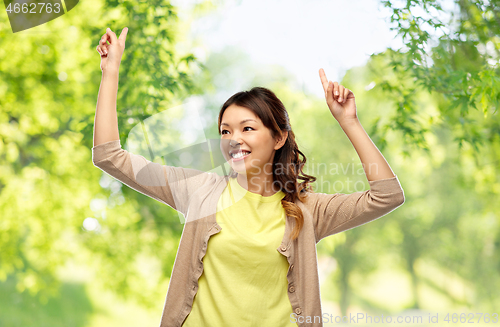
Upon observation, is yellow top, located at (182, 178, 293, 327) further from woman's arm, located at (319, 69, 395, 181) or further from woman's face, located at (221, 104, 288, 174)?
woman's arm, located at (319, 69, 395, 181)

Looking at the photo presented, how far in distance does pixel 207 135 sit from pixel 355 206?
81cm

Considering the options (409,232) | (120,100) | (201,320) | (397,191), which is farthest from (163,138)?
(409,232)

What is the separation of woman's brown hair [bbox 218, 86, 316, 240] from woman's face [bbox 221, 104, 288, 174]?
2cm

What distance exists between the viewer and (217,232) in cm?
99

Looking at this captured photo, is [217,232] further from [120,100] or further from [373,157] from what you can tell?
[120,100]

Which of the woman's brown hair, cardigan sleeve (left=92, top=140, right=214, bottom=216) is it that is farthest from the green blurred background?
cardigan sleeve (left=92, top=140, right=214, bottom=216)

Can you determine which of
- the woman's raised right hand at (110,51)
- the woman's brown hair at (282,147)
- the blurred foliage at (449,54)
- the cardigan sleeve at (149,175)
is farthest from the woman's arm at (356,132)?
the blurred foliage at (449,54)

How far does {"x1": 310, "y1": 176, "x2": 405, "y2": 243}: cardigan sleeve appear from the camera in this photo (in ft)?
3.06

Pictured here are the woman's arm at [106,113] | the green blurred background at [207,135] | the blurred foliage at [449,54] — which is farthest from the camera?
the green blurred background at [207,135]

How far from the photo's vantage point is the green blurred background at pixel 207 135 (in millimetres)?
2426

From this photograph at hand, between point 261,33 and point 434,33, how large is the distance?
6.91ft

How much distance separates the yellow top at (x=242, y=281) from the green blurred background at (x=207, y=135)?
0.55m

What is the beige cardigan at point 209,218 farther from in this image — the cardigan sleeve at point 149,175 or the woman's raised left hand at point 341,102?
the woman's raised left hand at point 341,102

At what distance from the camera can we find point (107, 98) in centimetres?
89
